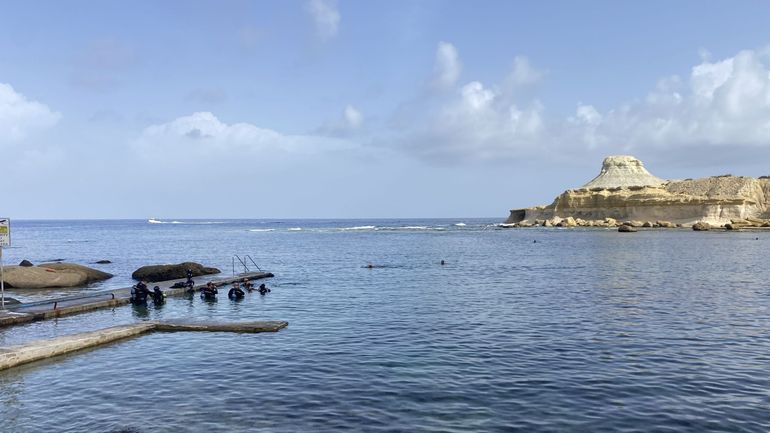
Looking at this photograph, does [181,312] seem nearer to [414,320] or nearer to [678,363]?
[414,320]

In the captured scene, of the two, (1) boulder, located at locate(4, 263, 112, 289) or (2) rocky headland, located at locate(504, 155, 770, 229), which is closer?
(1) boulder, located at locate(4, 263, 112, 289)

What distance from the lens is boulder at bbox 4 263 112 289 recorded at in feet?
125

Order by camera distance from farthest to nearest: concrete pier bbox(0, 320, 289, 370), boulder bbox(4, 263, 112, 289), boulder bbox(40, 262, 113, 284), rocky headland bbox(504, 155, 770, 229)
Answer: rocky headland bbox(504, 155, 770, 229) → boulder bbox(40, 262, 113, 284) → boulder bbox(4, 263, 112, 289) → concrete pier bbox(0, 320, 289, 370)

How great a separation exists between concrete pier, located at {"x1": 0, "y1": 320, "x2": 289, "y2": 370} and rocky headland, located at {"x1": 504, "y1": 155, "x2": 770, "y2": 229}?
130 meters

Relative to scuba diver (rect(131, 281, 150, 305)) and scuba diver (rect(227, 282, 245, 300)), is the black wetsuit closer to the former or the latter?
scuba diver (rect(227, 282, 245, 300))

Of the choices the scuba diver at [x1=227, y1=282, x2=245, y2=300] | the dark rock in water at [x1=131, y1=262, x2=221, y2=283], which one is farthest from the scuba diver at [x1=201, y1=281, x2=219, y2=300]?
the dark rock in water at [x1=131, y1=262, x2=221, y2=283]

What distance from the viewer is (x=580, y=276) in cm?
4131

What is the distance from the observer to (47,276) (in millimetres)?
39812

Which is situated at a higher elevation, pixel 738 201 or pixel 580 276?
pixel 738 201

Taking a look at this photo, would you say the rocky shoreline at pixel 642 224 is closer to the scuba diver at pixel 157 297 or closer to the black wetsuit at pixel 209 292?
the black wetsuit at pixel 209 292

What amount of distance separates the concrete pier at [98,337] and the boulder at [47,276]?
21661 mm

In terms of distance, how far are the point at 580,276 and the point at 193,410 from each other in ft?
112

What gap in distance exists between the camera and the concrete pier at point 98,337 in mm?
17234

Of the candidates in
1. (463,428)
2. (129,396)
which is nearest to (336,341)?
(129,396)
